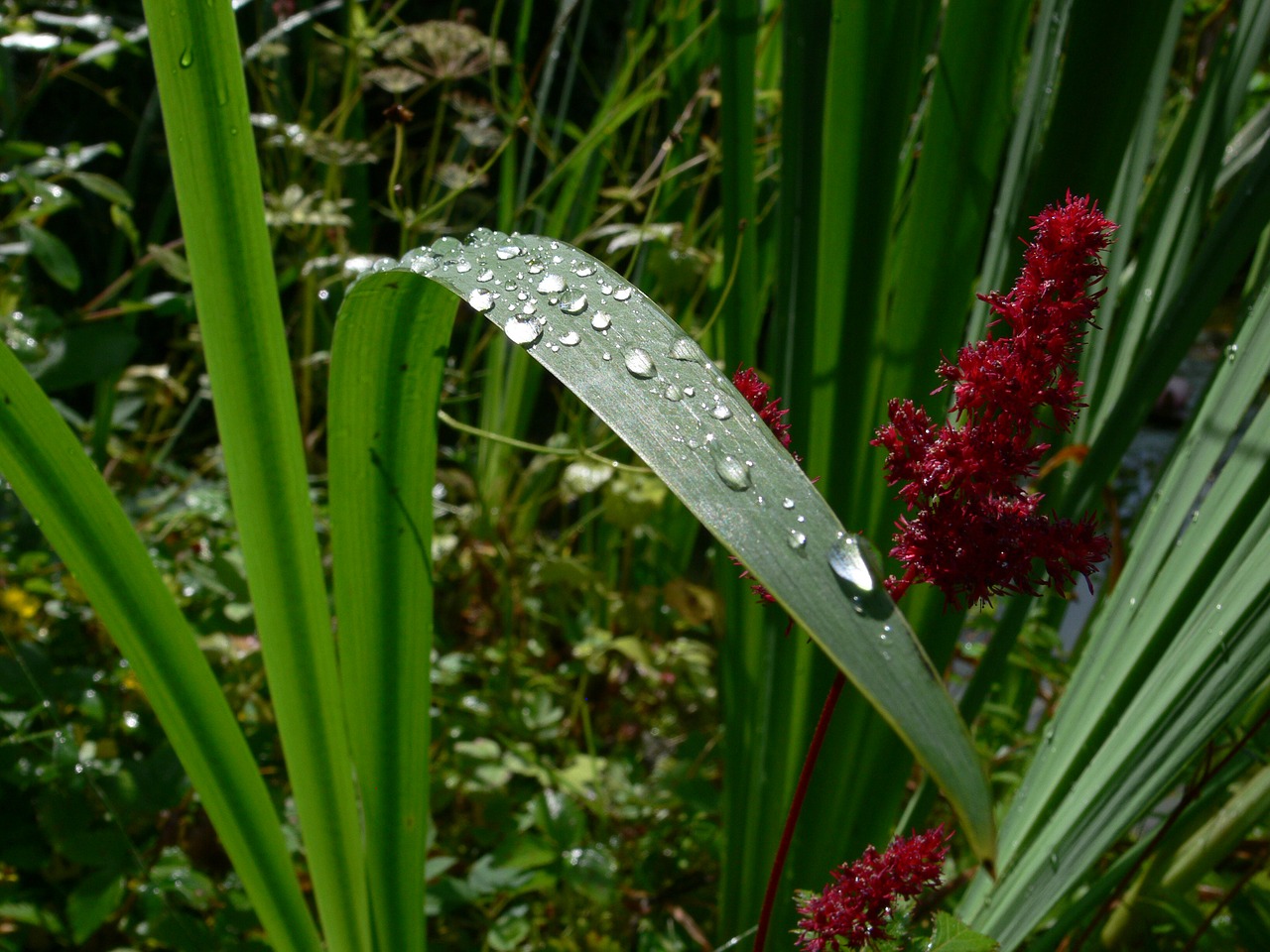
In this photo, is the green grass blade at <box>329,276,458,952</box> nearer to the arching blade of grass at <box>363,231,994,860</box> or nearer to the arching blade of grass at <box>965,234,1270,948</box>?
the arching blade of grass at <box>363,231,994,860</box>

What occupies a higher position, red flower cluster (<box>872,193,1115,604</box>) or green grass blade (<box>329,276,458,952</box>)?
red flower cluster (<box>872,193,1115,604</box>)

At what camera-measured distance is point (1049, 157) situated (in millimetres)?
620

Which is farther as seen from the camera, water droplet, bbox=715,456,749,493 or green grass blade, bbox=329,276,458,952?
green grass blade, bbox=329,276,458,952

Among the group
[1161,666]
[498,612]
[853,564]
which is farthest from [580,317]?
[498,612]

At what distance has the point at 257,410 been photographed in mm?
577

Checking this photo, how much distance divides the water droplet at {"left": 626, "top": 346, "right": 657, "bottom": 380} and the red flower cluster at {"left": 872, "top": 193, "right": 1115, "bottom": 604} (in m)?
0.10

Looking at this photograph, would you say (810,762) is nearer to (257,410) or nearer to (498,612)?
(257,410)

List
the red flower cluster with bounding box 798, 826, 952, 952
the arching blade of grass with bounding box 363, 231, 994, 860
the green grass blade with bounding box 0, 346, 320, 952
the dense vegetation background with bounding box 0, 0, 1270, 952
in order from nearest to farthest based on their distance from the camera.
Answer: the arching blade of grass with bounding box 363, 231, 994, 860, the red flower cluster with bounding box 798, 826, 952, 952, the green grass blade with bounding box 0, 346, 320, 952, the dense vegetation background with bounding box 0, 0, 1270, 952

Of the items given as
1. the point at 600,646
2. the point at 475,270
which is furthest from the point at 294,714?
the point at 600,646

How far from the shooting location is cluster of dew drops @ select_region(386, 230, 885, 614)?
33 cm

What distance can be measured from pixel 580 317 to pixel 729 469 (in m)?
0.11

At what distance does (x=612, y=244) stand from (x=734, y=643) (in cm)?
59

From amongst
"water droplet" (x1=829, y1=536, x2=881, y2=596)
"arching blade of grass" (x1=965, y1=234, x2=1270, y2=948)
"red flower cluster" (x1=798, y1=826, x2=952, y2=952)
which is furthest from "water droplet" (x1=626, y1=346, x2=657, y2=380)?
"arching blade of grass" (x1=965, y1=234, x2=1270, y2=948)

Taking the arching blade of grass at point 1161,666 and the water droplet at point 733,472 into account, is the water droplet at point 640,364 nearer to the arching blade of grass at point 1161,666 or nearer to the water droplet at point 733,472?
the water droplet at point 733,472
